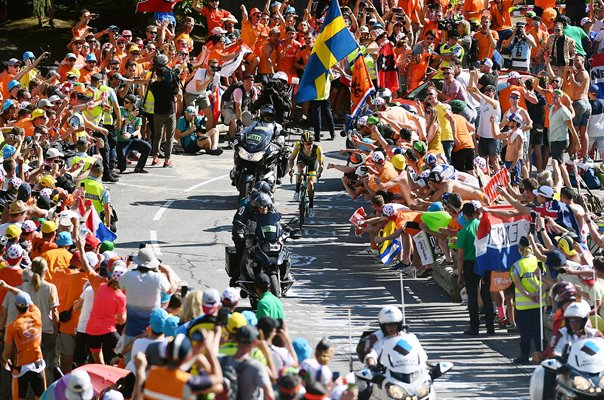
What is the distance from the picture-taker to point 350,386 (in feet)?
44.5

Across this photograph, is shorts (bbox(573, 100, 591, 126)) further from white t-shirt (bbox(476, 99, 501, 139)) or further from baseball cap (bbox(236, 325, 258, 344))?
baseball cap (bbox(236, 325, 258, 344))

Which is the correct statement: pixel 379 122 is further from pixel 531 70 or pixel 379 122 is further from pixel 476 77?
pixel 531 70

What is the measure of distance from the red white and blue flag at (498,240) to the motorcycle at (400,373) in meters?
3.98

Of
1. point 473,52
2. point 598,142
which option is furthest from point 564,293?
point 473,52

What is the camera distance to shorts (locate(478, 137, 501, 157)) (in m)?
25.1

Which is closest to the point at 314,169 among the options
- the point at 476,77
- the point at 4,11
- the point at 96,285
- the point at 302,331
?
the point at 476,77

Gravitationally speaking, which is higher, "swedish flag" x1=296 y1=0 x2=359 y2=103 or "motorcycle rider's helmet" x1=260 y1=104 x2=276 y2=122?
"swedish flag" x1=296 y1=0 x2=359 y2=103

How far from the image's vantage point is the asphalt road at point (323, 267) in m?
Result: 17.9

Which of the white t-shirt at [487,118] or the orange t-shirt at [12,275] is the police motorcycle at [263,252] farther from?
the white t-shirt at [487,118]

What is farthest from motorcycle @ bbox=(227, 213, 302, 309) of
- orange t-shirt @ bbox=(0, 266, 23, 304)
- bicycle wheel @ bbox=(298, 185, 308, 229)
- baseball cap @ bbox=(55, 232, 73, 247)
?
bicycle wheel @ bbox=(298, 185, 308, 229)

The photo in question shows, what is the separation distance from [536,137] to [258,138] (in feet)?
18.1

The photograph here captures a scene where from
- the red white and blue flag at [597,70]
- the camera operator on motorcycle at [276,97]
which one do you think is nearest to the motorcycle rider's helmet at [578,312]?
the camera operator on motorcycle at [276,97]

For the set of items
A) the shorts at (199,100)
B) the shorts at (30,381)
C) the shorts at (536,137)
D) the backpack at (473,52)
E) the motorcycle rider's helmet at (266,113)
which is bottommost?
the shorts at (30,381)

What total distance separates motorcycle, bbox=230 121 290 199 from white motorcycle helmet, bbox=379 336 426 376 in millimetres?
9866
